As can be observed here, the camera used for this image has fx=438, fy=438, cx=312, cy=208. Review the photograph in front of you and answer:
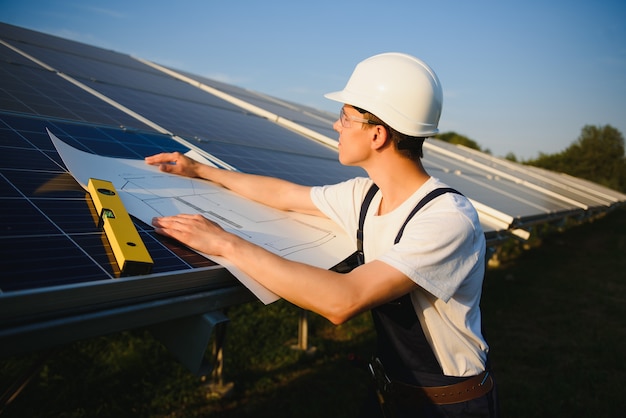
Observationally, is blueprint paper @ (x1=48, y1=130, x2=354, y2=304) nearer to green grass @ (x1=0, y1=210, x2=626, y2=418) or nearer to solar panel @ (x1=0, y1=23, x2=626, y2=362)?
solar panel @ (x1=0, y1=23, x2=626, y2=362)

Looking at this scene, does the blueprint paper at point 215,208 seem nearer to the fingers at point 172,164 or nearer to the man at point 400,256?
the fingers at point 172,164

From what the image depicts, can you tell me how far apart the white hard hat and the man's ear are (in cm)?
6

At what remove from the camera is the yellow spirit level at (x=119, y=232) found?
5.02 ft

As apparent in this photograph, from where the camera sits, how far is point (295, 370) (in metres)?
6.32

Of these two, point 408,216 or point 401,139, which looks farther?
point 401,139

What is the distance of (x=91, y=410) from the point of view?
16.1ft

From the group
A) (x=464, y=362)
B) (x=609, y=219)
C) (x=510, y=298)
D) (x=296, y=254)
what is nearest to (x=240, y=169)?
Answer: (x=296, y=254)

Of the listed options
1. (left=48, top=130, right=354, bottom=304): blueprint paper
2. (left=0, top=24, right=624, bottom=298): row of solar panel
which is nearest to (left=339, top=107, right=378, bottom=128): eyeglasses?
(left=48, top=130, right=354, bottom=304): blueprint paper

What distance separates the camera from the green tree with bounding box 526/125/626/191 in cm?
5041

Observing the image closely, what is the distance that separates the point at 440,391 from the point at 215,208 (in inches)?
60.7

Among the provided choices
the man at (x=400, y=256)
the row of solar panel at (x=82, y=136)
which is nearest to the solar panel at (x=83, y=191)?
the row of solar panel at (x=82, y=136)

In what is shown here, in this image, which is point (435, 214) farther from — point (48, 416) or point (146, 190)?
point (48, 416)

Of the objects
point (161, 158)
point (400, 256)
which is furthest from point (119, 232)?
point (161, 158)

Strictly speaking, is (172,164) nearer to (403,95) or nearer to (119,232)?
(119,232)
